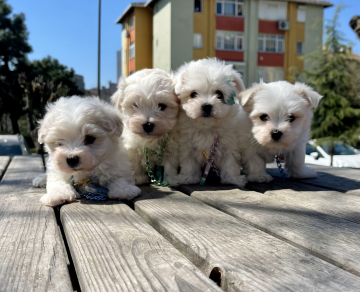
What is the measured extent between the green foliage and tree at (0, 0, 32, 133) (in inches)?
935

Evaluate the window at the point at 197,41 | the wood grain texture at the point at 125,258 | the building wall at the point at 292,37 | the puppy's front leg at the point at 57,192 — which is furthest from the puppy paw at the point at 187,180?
the building wall at the point at 292,37

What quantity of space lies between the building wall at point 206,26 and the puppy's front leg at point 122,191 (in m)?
28.5

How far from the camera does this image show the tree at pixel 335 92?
48.2 ft

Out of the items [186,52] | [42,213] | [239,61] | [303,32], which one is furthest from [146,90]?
[303,32]

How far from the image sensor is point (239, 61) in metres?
31.5

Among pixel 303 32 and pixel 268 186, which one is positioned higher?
pixel 303 32

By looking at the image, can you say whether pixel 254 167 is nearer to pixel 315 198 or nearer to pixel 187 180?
pixel 187 180

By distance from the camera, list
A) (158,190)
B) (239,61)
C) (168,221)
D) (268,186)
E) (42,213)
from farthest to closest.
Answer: (239,61), (268,186), (158,190), (42,213), (168,221)

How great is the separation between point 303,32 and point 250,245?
113 feet

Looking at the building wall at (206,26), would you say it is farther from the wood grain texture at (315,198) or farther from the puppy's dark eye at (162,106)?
the wood grain texture at (315,198)

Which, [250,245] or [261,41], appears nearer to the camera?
[250,245]

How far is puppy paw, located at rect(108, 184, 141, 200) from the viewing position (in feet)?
8.85

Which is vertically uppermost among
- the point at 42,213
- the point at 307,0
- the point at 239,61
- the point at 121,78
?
the point at 307,0

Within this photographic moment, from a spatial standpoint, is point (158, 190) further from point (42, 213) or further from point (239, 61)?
point (239, 61)
